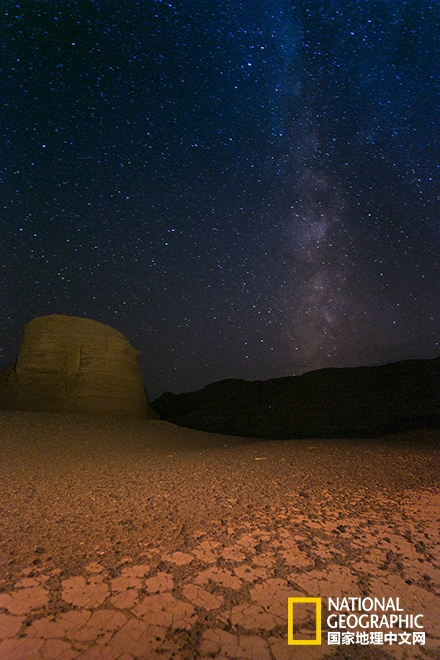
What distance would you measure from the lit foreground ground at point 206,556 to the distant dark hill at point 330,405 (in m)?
9.10

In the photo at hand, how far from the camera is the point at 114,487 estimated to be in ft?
16.0

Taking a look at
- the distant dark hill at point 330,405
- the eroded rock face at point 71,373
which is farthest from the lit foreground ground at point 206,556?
the eroded rock face at point 71,373

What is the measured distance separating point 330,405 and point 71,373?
1477cm

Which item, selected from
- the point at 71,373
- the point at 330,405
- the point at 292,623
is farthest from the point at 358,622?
the point at 330,405

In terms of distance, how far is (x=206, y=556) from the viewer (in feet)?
8.57

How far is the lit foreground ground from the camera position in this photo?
5.57 ft

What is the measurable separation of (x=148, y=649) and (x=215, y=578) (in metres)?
0.74

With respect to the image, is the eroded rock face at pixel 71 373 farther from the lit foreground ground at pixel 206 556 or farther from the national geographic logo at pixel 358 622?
the national geographic logo at pixel 358 622

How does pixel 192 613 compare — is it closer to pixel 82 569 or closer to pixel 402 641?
pixel 82 569

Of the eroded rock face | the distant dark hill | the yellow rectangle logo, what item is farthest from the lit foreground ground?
the eroded rock face

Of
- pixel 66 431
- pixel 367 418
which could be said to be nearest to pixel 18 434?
pixel 66 431

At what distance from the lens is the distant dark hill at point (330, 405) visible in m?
15.0

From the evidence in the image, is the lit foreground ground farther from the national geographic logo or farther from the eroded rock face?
the eroded rock face

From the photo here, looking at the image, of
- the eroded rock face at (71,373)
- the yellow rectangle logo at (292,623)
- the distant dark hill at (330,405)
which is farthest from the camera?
the distant dark hill at (330,405)
